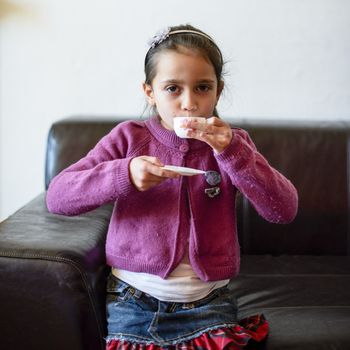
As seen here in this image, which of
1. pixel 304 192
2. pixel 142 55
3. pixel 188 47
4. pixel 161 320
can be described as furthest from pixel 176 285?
pixel 142 55

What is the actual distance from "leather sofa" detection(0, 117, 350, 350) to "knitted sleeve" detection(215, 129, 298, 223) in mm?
305

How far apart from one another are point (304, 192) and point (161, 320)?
2.74ft

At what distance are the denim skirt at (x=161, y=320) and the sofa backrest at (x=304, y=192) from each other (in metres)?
0.60

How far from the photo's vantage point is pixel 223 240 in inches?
43.6

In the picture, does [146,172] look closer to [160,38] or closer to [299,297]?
[160,38]

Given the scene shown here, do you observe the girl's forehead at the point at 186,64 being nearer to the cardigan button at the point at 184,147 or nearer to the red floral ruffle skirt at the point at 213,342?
the cardigan button at the point at 184,147

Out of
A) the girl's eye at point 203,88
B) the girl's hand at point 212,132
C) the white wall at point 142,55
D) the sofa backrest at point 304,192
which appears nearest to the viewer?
the girl's hand at point 212,132

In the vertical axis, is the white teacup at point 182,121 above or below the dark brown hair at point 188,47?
below

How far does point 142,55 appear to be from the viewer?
189cm

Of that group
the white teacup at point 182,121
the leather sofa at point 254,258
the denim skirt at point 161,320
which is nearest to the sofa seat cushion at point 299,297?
the leather sofa at point 254,258

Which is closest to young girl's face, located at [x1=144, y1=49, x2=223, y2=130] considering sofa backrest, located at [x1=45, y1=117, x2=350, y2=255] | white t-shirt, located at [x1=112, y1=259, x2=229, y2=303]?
white t-shirt, located at [x1=112, y1=259, x2=229, y2=303]

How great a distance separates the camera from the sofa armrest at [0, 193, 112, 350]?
39.6 inches

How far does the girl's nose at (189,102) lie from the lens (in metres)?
1.01

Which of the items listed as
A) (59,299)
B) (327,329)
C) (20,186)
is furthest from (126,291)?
(20,186)
